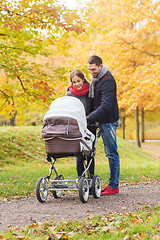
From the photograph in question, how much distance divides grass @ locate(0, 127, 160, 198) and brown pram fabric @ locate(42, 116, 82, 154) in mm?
1798

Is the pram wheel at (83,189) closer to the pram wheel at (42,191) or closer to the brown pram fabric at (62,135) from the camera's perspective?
the brown pram fabric at (62,135)

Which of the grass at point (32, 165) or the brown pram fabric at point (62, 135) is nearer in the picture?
the brown pram fabric at point (62, 135)

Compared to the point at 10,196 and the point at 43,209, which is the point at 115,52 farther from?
the point at 43,209

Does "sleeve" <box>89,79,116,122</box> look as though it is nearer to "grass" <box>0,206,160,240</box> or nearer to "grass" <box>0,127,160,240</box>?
"grass" <box>0,127,160,240</box>

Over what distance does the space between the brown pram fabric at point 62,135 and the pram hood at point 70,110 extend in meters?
0.07

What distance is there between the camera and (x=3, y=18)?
27.1 feet

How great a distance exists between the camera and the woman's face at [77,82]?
16.2 feet

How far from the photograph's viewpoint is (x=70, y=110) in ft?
15.3

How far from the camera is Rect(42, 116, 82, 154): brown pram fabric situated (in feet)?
15.0

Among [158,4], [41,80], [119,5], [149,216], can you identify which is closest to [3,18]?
[41,80]

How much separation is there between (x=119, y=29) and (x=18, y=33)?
8.60 m

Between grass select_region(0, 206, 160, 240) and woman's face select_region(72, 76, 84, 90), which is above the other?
woman's face select_region(72, 76, 84, 90)

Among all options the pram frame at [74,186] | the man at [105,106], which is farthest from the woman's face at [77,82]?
the pram frame at [74,186]

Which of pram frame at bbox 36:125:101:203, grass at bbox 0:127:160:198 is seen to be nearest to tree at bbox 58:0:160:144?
grass at bbox 0:127:160:198
